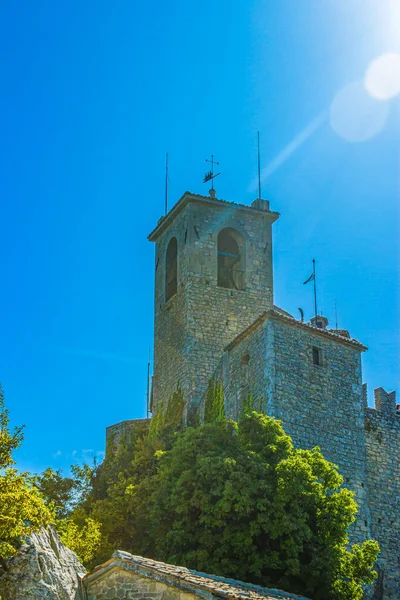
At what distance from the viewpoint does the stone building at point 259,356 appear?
2777 cm

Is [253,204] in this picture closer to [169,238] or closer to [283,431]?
[169,238]

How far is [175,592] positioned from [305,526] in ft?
20.8

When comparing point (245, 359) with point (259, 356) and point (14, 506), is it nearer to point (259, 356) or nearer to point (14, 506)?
point (259, 356)

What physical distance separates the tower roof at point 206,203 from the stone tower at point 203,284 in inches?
1.6

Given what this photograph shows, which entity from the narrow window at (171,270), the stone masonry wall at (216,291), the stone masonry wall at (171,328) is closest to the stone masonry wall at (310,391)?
the stone masonry wall at (216,291)

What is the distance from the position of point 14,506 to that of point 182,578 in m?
3.40

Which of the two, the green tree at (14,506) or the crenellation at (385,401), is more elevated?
the crenellation at (385,401)

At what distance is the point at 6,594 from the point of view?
15914 mm

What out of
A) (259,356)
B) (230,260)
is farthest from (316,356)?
(230,260)

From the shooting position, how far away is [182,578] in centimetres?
1670

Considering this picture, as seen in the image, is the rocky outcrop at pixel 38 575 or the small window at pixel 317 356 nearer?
the rocky outcrop at pixel 38 575

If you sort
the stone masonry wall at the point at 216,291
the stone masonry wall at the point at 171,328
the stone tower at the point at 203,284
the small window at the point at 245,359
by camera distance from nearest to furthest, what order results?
1. the small window at the point at 245,359
2. the stone masonry wall at the point at 216,291
3. the stone tower at the point at 203,284
4. the stone masonry wall at the point at 171,328

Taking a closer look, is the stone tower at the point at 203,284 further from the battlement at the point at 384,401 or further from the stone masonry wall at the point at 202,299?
the battlement at the point at 384,401

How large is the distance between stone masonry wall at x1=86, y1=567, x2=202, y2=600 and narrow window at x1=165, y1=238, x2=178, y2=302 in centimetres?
2033
